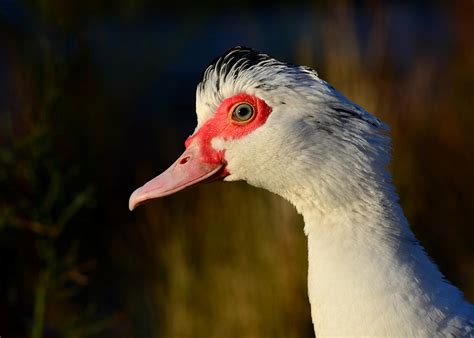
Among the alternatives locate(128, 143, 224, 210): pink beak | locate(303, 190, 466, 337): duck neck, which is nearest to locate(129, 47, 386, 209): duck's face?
locate(128, 143, 224, 210): pink beak

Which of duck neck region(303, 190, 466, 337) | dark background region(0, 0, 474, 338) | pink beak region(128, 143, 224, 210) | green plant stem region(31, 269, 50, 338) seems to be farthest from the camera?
dark background region(0, 0, 474, 338)

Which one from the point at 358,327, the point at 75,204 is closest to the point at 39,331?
the point at 75,204

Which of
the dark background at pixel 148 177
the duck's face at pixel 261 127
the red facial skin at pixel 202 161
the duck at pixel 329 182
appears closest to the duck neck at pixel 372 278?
the duck at pixel 329 182

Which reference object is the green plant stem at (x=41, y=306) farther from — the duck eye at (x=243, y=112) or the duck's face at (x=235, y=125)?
the duck eye at (x=243, y=112)

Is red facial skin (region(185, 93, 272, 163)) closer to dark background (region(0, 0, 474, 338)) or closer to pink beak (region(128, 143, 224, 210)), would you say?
pink beak (region(128, 143, 224, 210))

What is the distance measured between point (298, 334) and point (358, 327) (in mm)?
2455

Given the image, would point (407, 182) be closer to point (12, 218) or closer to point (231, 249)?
point (231, 249)

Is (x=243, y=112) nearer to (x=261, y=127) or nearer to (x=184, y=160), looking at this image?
(x=261, y=127)

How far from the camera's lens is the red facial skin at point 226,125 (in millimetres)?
2711

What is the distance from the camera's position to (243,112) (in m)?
2.74

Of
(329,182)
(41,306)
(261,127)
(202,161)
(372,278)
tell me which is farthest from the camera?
(41,306)

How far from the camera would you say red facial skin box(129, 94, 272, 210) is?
2795mm

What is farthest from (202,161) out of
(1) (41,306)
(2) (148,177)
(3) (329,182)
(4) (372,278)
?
(2) (148,177)

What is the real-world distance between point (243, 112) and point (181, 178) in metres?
0.29
